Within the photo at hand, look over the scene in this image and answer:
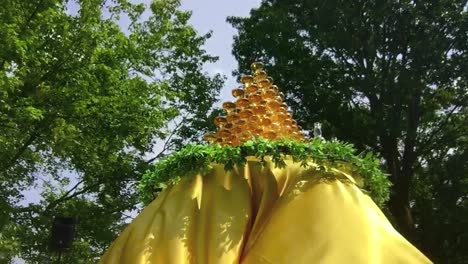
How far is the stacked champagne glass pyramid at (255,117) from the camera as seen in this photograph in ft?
13.0

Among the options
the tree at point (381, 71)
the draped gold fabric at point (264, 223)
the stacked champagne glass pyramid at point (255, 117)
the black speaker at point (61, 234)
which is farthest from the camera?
the tree at point (381, 71)

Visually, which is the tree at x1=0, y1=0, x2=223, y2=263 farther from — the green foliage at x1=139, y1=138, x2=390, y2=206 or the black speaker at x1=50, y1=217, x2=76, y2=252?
the green foliage at x1=139, y1=138, x2=390, y2=206

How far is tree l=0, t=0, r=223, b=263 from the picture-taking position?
1170 cm

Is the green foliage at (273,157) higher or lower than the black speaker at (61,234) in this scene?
lower

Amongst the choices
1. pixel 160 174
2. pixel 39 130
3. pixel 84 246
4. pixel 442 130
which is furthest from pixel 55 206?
pixel 160 174

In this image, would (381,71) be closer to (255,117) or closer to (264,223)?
(255,117)

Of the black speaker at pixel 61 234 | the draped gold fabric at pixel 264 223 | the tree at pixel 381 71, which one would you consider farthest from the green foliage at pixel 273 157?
the tree at pixel 381 71

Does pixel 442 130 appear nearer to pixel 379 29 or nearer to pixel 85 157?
pixel 379 29

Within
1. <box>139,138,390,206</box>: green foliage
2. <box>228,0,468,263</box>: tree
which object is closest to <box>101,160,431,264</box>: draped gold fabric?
<box>139,138,390,206</box>: green foliage

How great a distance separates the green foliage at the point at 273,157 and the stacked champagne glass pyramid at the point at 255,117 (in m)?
0.20

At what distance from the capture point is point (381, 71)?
16875mm

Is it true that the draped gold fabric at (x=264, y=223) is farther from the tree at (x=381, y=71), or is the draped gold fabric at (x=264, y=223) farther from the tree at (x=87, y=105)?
the tree at (x=381, y=71)

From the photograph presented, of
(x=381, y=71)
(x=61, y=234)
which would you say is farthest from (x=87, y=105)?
(x=381, y=71)

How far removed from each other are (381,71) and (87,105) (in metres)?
7.82
